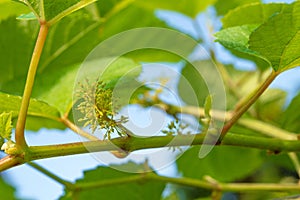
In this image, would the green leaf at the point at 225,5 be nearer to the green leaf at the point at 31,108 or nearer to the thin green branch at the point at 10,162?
the green leaf at the point at 31,108

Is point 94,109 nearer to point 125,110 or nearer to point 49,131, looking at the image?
point 125,110

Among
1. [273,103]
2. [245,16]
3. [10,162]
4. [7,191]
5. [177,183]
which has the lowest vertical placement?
[10,162]

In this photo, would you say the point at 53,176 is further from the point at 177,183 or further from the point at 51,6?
the point at 51,6

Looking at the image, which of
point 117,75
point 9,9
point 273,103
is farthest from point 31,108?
point 273,103

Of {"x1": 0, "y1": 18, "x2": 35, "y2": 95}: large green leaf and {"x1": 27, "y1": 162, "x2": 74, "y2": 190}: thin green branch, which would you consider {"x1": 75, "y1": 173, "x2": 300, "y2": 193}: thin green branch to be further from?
{"x1": 0, "y1": 18, "x2": 35, "y2": 95}: large green leaf

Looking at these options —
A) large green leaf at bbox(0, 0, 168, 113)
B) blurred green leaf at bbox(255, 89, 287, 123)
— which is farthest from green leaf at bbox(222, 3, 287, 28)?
blurred green leaf at bbox(255, 89, 287, 123)

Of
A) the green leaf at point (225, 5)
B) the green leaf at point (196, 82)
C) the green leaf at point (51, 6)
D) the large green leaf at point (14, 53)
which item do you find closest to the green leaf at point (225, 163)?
the green leaf at point (196, 82)
